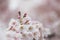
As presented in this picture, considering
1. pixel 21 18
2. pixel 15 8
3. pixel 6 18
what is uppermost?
pixel 15 8

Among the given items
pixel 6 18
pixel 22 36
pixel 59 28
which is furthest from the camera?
pixel 6 18

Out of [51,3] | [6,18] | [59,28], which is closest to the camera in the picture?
[59,28]

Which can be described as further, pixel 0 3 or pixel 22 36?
pixel 0 3

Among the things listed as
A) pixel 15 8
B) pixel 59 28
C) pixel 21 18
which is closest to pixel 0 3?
pixel 15 8

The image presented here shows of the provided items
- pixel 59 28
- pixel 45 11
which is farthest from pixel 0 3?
pixel 59 28

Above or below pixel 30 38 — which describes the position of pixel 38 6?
above

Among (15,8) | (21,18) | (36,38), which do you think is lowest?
(36,38)

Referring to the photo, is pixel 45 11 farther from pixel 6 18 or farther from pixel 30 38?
pixel 30 38

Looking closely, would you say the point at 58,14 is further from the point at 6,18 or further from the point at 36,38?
the point at 36,38

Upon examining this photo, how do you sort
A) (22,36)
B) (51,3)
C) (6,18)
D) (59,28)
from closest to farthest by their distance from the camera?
(22,36) → (59,28) → (6,18) → (51,3)
